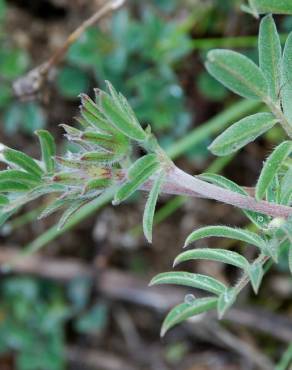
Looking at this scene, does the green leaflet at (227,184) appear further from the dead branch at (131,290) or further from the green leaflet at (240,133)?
the dead branch at (131,290)

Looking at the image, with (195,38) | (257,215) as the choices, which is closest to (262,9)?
(257,215)

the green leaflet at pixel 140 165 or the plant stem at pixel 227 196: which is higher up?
the green leaflet at pixel 140 165

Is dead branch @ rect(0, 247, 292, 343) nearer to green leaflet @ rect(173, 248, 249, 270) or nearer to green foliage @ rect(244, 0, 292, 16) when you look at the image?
green leaflet @ rect(173, 248, 249, 270)

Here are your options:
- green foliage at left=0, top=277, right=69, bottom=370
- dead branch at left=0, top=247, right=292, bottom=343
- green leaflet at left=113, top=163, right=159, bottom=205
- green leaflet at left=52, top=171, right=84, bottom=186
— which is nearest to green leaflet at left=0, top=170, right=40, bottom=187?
green leaflet at left=52, top=171, right=84, bottom=186

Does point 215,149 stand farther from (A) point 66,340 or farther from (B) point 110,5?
(A) point 66,340

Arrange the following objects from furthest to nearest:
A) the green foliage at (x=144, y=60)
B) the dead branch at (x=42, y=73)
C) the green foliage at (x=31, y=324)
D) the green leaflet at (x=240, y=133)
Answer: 1. the green foliage at (x=31, y=324)
2. the green foliage at (x=144, y=60)
3. the dead branch at (x=42, y=73)
4. the green leaflet at (x=240, y=133)

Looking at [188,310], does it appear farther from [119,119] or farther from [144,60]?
[144,60]

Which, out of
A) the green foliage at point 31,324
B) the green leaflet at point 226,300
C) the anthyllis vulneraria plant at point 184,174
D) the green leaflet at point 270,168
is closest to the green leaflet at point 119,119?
the anthyllis vulneraria plant at point 184,174
